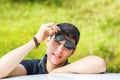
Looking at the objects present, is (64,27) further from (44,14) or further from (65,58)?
(44,14)

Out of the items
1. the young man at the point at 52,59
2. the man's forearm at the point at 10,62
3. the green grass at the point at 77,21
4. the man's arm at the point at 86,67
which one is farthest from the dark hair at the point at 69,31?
the green grass at the point at 77,21

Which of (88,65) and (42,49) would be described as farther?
(42,49)

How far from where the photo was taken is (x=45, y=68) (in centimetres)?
248

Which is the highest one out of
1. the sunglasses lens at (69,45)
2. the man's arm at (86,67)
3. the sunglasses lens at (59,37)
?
the sunglasses lens at (59,37)

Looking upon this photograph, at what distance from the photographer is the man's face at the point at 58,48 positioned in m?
2.39

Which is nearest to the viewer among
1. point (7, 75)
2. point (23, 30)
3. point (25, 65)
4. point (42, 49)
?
point (7, 75)

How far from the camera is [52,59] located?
2420 millimetres

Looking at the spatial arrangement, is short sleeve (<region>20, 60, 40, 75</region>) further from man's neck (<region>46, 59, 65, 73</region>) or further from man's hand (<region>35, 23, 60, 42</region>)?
man's hand (<region>35, 23, 60, 42</region>)

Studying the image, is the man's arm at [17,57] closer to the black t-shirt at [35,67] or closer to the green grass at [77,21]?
the black t-shirt at [35,67]

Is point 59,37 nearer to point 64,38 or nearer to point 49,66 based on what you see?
point 64,38

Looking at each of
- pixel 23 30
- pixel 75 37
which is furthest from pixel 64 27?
pixel 23 30

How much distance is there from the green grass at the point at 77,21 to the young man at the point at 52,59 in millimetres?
3531

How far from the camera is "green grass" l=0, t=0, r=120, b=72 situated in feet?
20.0

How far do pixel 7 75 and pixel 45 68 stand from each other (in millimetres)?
269
